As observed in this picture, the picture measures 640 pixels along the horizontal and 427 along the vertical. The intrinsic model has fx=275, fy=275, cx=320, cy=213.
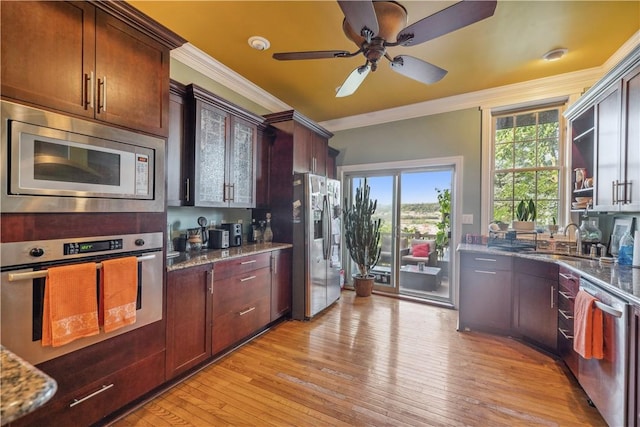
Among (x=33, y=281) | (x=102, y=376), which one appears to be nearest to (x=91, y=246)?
(x=33, y=281)

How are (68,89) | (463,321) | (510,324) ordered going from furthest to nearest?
(463,321)
(510,324)
(68,89)

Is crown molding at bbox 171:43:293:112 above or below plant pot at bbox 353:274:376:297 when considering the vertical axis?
above

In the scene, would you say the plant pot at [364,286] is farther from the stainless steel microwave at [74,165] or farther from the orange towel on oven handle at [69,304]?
the orange towel on oven handle at [69,304]

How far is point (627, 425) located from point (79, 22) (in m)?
3.57

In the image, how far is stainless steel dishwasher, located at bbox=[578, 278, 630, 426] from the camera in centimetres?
145

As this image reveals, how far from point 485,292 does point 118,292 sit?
3214mm

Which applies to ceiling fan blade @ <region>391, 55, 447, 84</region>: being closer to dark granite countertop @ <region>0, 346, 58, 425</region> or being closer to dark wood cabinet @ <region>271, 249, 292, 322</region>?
dark wood cabinet @ <region>271, 249, 292, 322</region>

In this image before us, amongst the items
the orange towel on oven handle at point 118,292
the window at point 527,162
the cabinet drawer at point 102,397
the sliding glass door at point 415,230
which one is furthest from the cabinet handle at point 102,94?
the window at point 527,162

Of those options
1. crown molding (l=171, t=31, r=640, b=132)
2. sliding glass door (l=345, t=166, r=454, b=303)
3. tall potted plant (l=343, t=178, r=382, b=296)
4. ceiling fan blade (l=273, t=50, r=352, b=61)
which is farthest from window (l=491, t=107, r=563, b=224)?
ceiling fan blade (l=273, t=50, r=352, b=61)

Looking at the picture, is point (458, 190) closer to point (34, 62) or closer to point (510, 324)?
point (510, 324)

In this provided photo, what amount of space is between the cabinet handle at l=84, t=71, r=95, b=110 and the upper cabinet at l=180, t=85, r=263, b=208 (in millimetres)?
807

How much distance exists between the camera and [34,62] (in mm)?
1328

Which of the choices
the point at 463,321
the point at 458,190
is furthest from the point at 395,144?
the point at 463,321

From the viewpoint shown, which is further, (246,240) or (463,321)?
(246,240)
